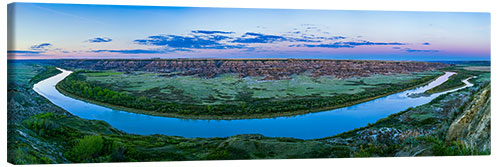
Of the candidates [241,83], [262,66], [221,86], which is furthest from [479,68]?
[221,86]

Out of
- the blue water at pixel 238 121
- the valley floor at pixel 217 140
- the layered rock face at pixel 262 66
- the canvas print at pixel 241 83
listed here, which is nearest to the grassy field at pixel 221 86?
the canvas print at pixel 241 83

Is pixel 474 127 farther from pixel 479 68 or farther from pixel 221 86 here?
pixel 221 86

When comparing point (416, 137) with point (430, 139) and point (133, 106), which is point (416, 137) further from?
point (133, 106)

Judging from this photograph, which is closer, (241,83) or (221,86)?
(221,86)

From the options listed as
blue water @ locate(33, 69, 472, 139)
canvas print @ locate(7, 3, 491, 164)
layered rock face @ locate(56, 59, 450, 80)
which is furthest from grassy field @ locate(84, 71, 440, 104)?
blue water @ locate(33, 69, 472, 139)

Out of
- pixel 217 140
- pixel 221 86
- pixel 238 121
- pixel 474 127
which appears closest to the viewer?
pixel 474 127

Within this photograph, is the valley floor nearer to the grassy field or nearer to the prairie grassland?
the prairie grassland

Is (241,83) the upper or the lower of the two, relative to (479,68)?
lower

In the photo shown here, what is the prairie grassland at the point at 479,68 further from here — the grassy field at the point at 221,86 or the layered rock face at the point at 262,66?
the grassy field at the point at 221,86
